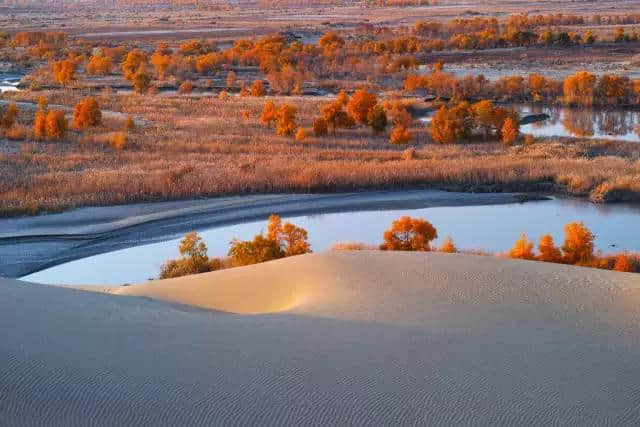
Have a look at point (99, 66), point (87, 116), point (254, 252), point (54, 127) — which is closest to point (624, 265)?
point (254, 252)

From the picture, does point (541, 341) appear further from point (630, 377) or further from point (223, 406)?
point (223, 406)

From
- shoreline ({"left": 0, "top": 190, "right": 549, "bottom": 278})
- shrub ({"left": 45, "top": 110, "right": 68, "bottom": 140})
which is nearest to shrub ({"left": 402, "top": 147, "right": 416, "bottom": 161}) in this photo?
shoreline ({"left": 0, "top": 190, "right": 549, "bottom": 278})

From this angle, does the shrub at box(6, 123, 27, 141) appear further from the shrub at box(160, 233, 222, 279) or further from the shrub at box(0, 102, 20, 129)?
the shrub at box(160, 233, 222, 279)

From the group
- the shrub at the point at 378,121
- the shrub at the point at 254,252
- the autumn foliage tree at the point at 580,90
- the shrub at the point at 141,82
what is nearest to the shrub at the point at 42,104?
the shrub at the point at 141,82

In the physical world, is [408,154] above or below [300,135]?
below

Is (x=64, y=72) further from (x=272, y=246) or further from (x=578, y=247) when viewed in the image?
(x=578, y=247)

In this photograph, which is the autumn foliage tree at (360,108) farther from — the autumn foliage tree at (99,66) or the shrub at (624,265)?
the autumn foliage tree at (99,66)

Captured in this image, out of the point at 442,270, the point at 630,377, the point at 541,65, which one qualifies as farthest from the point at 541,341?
the point at 541,65
